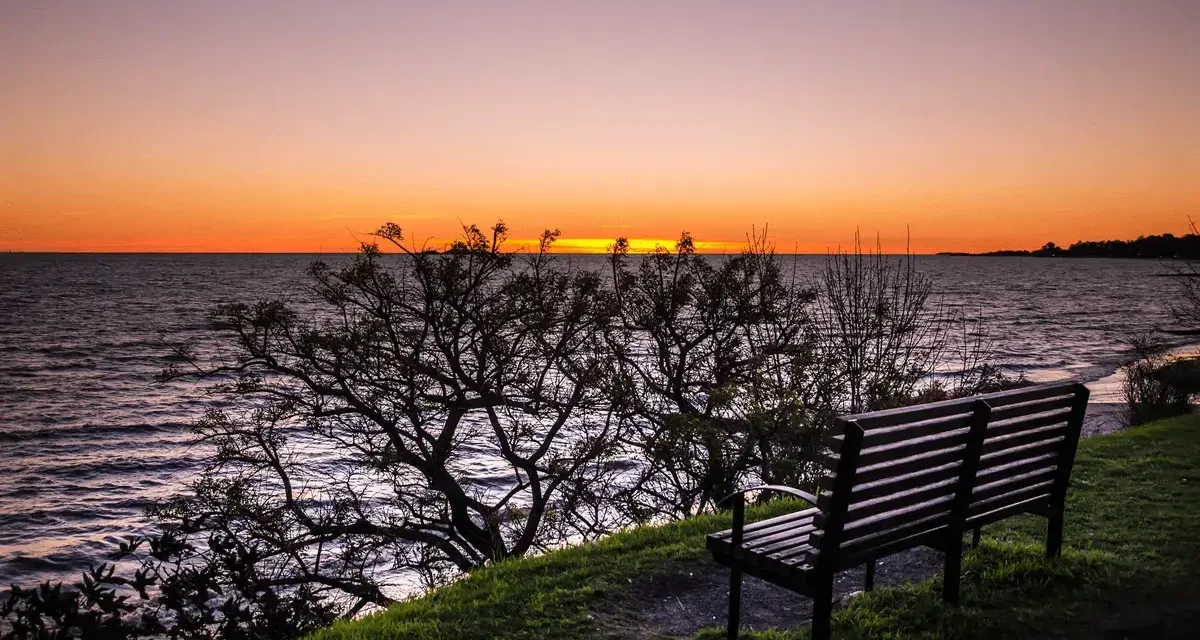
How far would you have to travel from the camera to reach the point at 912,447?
4391mm

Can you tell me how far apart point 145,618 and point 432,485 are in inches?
243

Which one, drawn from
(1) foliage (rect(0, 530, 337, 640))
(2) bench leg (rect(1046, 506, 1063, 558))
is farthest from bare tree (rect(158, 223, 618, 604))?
(2) bench leg (rect(1046, 506, 1063, 558))

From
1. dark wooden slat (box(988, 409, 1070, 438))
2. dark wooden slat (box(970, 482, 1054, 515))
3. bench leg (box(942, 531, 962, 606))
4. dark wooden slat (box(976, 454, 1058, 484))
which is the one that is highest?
dark wooden slat (box(988, 409, 1070, 438))

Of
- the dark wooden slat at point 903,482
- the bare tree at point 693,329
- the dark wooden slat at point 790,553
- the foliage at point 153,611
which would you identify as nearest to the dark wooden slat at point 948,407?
the dark wooden slat at point 903,482

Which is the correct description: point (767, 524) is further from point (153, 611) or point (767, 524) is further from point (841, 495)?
point (153, 611)

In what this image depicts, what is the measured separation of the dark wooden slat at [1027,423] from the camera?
501 centimetres

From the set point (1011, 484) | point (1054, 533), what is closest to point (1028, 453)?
point (1011, 484)

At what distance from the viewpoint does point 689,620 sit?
5492 mm

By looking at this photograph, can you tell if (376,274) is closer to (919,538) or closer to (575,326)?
(575,326)

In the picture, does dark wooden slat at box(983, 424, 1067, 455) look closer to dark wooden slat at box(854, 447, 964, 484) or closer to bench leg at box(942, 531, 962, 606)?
dark wooden slat at box(854, 447, 964, 484)

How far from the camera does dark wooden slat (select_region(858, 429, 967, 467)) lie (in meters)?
4.14

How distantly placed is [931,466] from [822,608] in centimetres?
102

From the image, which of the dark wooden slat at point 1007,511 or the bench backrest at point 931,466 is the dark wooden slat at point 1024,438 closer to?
the bench backrest at point 931,466

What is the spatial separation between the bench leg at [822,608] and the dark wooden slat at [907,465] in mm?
567
